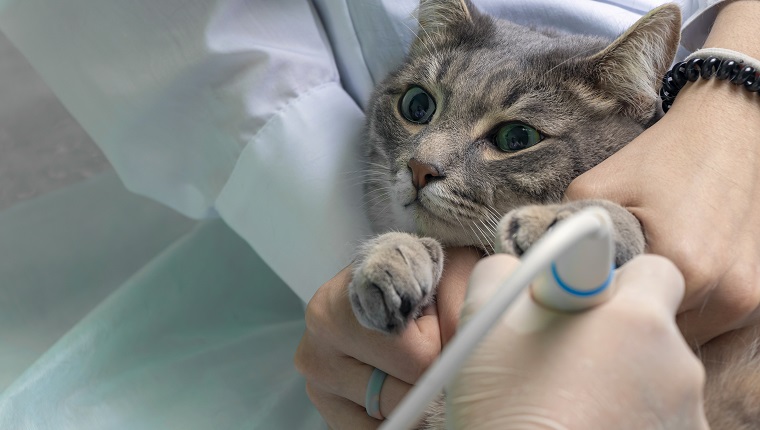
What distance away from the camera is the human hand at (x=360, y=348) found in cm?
92

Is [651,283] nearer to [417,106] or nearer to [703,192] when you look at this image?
[703,192]

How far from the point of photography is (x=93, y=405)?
1.27 meters

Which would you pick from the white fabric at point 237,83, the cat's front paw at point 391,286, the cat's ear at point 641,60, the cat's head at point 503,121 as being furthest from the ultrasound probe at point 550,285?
the white fabric at point 237,83

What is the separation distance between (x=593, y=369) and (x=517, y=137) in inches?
21.1

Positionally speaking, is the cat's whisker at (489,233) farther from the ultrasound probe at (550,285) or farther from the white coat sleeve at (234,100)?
the ultrasound probe at (550,285)

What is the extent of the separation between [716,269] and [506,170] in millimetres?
311

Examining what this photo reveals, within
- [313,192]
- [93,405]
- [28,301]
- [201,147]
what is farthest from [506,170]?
[28,301]

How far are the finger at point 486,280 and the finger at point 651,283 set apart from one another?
0.32 ft

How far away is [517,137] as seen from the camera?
1.02m

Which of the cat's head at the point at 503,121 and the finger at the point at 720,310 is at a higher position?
the cat's head at the point at 503,121

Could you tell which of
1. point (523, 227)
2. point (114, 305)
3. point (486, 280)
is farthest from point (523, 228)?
point (114, 305)

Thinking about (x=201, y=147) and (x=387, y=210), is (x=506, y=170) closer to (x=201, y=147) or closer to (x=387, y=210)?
(x=387, y=210)

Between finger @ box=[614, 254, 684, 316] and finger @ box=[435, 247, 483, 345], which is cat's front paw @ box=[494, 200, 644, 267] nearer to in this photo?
finger @ box=[614, 254, 684, 316]

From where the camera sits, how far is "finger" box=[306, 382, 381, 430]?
1.09 meters
